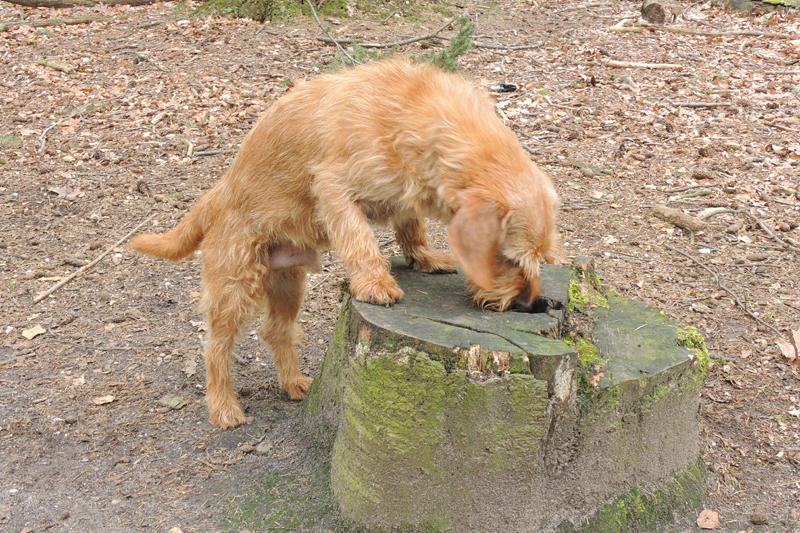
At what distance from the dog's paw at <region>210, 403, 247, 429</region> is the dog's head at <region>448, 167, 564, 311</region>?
2.09m

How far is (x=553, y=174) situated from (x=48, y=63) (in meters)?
8.01

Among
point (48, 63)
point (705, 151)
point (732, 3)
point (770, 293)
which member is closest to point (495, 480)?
point (770, 293)

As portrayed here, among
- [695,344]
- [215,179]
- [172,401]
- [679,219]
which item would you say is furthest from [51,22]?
[695,344]

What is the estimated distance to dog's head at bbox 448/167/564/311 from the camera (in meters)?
3.12

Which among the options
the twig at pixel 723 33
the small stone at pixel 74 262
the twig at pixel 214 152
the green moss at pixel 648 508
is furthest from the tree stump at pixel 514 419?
the twig at pixel 723 33

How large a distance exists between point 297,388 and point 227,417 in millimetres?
629

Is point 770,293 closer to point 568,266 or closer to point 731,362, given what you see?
point 731,362

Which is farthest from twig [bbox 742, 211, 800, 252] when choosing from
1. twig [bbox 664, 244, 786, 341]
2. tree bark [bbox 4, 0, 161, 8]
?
tree bark [bbox 4, 0, 161, 8]

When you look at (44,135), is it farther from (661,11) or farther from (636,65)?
(661,11)

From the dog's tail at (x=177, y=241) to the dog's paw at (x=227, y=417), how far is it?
46.8 inches

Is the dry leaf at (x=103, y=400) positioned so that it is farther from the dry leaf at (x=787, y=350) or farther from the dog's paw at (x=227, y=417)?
the dry leaf at (x=787, y=350)

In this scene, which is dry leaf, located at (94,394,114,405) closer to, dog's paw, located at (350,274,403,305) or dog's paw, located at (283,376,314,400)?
dog's paw, located at (283,376,314,400)

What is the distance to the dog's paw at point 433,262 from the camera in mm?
4180

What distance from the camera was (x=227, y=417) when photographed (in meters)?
4.43
